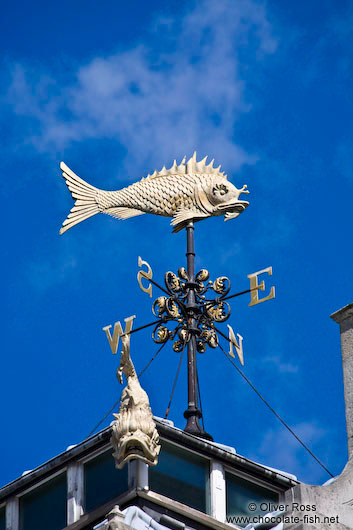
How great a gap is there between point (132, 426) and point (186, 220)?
34.4 ft

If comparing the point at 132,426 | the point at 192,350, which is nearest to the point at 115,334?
the point at 192,350

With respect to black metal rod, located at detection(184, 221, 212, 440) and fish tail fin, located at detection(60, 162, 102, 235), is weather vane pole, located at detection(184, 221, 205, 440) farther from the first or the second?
fish tail fin, located at detection(60, 162, 102, 235)

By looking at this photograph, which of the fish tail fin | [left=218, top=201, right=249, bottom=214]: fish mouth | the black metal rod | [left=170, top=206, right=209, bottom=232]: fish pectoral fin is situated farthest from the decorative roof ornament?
the fish tail fin

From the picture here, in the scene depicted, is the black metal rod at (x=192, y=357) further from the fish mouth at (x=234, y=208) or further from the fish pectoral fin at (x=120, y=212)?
the fish pectoral fin at (x=120, y=212)

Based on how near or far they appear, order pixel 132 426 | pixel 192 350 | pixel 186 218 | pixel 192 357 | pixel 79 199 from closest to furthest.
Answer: pixel 132 426 → pixel 192 357 → pixel 192 350 → pixel 186 218 → pixel 79 199

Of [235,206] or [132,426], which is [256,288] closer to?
[235,206]

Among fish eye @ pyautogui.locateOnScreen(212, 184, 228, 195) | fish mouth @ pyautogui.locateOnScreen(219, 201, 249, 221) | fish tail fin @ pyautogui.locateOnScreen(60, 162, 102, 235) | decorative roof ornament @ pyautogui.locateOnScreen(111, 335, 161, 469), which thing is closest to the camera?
decorative roof ornament @ pyautogui.locateOnScreen(111, 335, 161, 469)

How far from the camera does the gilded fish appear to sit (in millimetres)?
41938

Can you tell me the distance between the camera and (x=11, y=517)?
34188mm

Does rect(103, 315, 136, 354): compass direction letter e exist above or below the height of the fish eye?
below

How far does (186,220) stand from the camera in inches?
1645

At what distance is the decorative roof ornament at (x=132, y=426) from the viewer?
31.7 m

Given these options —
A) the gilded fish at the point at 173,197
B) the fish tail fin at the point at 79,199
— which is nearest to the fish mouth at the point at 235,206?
the gilded fish at the point at 173,197

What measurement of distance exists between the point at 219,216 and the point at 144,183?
213 cm
